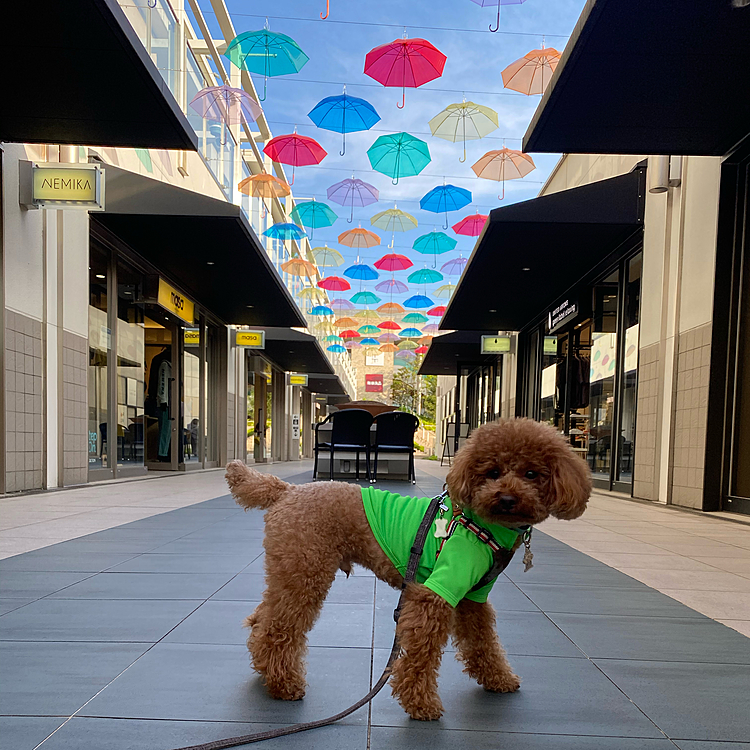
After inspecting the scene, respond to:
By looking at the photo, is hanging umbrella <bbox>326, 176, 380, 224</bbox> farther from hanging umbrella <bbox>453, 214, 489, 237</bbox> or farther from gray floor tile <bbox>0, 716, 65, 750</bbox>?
gray floor tile <bbox>0, 716, 65, 750</bbox>

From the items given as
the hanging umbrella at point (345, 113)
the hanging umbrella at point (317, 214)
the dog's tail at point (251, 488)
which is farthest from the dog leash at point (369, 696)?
the hanging umbrella at point (317, 214)

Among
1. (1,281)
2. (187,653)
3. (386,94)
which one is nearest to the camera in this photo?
(187,653)

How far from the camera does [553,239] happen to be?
27.1 ft

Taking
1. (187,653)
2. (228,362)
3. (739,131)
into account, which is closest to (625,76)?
(739,131)

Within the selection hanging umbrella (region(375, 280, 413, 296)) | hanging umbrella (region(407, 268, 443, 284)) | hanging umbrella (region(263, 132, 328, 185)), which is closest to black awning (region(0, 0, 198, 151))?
hanging umbrella (region(263, 132, 328, 185))

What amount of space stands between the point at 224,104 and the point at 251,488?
921cm

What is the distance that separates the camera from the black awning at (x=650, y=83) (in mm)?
4090

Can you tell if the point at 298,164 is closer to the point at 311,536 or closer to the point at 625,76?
the point at 625,76

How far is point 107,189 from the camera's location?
24.9 ft

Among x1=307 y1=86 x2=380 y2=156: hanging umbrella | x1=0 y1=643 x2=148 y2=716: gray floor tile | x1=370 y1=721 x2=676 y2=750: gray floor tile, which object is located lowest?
x1=0 y1=643 x2=148 y2=716: gray floor tile

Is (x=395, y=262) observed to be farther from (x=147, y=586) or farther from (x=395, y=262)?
(x=147, y=586)

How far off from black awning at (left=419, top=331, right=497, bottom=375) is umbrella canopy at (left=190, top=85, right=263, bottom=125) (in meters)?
8.94

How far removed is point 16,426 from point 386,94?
25.2 ft

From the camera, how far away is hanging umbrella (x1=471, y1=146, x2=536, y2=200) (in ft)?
35.0
